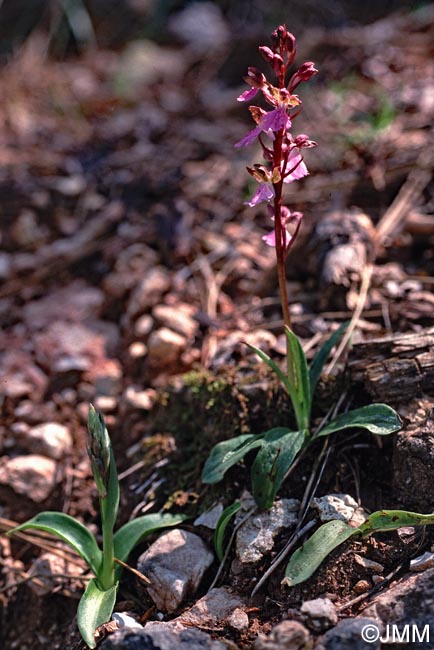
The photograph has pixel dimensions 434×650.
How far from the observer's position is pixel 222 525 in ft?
6.38

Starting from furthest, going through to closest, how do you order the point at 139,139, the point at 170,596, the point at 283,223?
the point at 139,139
the point at 283,223
the point at 170,596

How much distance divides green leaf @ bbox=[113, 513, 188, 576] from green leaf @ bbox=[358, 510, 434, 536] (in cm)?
64

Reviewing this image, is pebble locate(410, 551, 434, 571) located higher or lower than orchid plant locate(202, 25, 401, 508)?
lower

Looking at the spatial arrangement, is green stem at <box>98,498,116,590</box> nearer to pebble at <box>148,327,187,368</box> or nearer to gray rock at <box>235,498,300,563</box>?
gray rock at <box>235,498,300,563</box>

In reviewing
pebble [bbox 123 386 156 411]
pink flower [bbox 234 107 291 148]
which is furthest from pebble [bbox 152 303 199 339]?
pink flower [bbox 234 107 291 148]

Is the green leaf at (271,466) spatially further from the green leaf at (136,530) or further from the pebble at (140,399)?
the pebble at (140,399)

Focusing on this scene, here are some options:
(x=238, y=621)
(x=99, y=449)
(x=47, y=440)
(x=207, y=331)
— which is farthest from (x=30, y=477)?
(x=238, y=621)

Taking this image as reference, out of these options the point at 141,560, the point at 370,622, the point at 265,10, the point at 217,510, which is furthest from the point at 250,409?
the point at 265,10

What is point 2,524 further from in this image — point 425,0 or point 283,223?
point 425,0

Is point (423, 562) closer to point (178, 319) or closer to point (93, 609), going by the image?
point (93, 609)

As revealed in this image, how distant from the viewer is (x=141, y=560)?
2049 millimetres

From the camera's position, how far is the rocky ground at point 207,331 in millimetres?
1838

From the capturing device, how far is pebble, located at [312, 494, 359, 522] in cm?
189

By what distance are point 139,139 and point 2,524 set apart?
3.01 metres
